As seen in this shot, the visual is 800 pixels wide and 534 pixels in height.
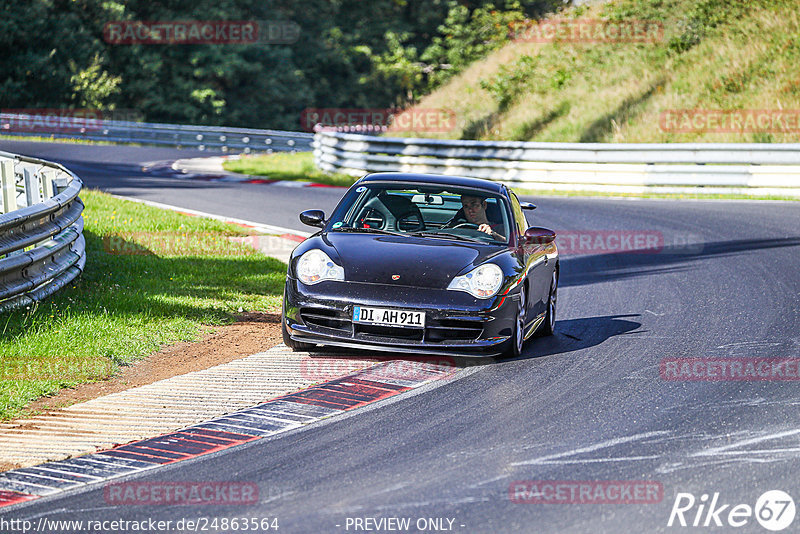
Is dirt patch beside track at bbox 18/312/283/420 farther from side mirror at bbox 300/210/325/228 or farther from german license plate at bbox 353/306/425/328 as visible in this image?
german license plate at bbox 353/306/425/328

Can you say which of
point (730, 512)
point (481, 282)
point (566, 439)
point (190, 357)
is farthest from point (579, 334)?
point (730, 512)

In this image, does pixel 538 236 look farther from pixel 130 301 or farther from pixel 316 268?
pixel 130 301

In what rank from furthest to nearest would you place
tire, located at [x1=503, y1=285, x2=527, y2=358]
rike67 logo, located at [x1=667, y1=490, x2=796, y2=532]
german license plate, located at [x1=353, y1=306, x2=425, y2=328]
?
tire, located at [x1=503, y1=285, x2=527, y2=358]
german license plate, located at [x1=353, y1=306, x2=425, y2=328]
rike67 logo, located at [x1=667, y1=490, x2=796, y2=532]

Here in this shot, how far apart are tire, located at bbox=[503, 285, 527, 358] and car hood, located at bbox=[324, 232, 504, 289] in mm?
442

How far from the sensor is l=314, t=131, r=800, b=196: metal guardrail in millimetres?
21547

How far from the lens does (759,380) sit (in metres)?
7.79

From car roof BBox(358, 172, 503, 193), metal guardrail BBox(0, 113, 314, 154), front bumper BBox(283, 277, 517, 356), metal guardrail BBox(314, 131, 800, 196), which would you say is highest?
car roof BBox(358, 172, 503, 193)

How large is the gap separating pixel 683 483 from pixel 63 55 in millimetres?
48499

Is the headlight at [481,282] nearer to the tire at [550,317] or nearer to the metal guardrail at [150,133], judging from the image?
the tire at [550,317]

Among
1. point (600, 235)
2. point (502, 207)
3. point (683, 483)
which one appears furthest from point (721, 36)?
point (683, 483)

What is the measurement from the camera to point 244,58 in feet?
181

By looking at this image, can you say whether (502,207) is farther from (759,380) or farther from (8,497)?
(8,497)

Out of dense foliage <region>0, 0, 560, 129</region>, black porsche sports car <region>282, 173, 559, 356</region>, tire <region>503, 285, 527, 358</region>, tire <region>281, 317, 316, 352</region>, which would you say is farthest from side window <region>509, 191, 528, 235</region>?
dense foliage <region>0, 0, 560, 129</region>

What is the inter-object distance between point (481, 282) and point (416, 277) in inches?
19.9
